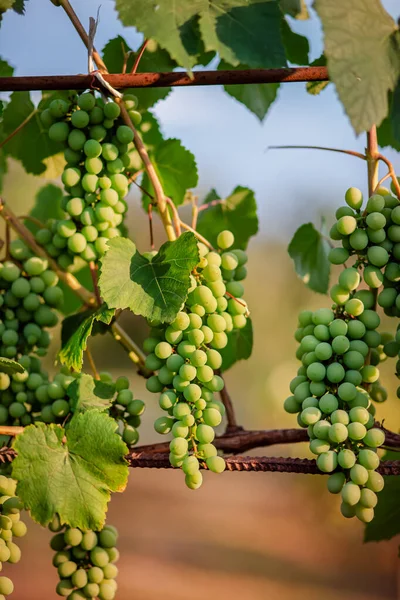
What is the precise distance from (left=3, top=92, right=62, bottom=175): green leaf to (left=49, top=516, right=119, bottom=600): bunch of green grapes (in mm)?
482

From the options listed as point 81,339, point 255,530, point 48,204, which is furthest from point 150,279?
point 255,530

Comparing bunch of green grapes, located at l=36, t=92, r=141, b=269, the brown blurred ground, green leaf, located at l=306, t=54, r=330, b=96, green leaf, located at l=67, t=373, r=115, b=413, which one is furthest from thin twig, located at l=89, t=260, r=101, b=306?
the brown blurred ground

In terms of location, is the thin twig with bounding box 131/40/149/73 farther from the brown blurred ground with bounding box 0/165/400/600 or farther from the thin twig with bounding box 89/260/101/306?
the brown blurred ground with bounding box 0/165/400/600

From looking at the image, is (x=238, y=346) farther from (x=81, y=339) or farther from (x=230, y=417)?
(x=81, y=339)

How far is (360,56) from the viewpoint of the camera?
54cm

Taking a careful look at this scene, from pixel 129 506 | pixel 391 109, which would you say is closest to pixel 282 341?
pixel 129 506

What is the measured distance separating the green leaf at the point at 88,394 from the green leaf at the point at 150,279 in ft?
0.41

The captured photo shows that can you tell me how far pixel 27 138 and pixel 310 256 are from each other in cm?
41

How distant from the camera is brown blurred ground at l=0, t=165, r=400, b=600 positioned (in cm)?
353

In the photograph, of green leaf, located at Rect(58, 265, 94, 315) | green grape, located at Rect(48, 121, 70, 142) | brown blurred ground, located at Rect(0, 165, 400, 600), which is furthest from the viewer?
brown blurred ground, located at Rect(0, 165, 400, 600)

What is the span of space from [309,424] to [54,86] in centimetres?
40

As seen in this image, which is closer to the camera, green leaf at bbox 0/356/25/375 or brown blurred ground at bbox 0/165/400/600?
green leaf at bbox 0/356/25/375

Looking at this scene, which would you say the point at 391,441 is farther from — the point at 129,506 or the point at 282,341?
the point at 129,506

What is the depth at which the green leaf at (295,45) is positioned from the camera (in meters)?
0.89
